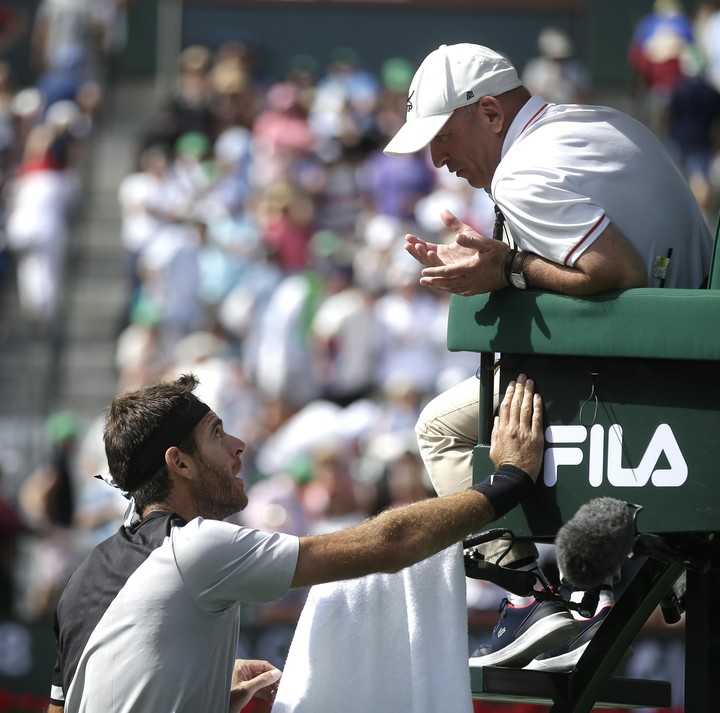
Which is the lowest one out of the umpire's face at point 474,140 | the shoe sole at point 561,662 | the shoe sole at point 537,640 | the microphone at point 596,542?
the shoe sole at point 561,662

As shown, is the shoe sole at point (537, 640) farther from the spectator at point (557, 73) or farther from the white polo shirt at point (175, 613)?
the spectator at point (557, 73)

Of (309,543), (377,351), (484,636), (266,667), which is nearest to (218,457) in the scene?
(309,543)

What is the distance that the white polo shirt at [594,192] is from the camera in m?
4.08

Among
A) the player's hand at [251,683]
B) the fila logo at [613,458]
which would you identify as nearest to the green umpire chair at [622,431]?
the fila logo at [613,458]

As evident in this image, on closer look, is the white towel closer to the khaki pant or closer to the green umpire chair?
the green umpire chair

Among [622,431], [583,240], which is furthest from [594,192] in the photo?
[622,431]

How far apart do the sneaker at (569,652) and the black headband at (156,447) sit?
1.15 metres

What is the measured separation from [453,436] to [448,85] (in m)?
0.99

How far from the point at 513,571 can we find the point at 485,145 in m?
1.18

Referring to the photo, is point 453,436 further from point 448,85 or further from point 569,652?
point 448,85

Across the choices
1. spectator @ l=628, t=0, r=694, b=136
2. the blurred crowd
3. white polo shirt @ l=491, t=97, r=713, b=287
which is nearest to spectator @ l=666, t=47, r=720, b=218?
the blurred crowd

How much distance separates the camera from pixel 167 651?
405cm

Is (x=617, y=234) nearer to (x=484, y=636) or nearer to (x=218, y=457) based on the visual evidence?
(x=218, y=457)

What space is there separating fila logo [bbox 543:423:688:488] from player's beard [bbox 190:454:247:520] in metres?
0.86
